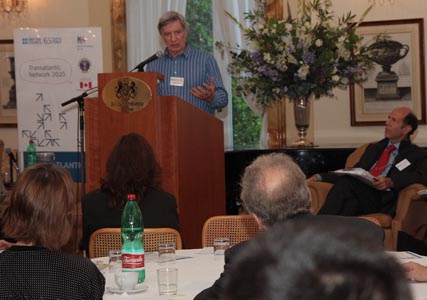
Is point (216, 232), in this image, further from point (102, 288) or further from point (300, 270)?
point (300, 270)

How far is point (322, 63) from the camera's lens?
6934mm

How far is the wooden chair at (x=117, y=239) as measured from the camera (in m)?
3.60

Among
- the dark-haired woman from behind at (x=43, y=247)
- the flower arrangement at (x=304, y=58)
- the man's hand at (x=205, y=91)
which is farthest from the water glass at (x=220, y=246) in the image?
the flower arrangement at (x=304, y=58)

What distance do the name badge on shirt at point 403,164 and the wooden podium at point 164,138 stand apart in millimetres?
2053

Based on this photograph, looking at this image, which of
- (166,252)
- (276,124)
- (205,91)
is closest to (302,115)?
(276,124)

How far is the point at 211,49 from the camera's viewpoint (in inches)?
348

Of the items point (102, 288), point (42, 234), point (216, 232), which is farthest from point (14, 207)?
point (216, 232)

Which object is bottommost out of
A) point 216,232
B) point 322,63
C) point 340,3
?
point 216,232

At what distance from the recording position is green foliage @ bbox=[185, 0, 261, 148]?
8758 millimetres

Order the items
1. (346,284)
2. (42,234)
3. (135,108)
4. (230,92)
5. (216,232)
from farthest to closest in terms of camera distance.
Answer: (230,92) → (135,108) → (216,232) → (42,234) → (346,284)

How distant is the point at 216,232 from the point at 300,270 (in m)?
3.12

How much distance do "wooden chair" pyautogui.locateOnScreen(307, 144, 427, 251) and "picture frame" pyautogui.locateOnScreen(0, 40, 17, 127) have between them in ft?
13.7

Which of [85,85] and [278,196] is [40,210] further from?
[85,85]

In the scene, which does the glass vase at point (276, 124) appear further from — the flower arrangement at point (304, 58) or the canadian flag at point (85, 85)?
the canadian flag at point (85, 85)
